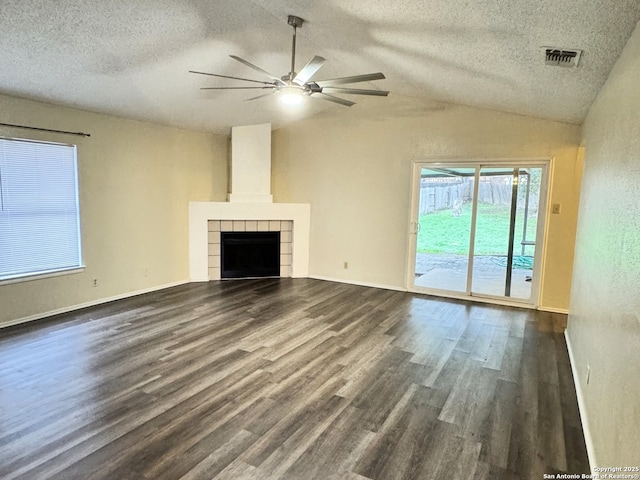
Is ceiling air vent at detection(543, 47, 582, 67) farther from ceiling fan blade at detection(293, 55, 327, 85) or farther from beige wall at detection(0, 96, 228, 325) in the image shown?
beige wall at detection(0, 96, 228, 325)

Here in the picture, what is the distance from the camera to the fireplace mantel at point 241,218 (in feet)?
20.1

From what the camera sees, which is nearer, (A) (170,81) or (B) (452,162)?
(A) (170,81)

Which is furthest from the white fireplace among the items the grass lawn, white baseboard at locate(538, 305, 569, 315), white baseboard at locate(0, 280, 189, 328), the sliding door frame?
white baseboard at locate(538, 305, 569, 315)

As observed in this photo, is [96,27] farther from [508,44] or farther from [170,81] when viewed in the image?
[508,44]

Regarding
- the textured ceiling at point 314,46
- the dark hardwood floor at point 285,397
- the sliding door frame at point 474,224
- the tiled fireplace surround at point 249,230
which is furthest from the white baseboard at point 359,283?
the textured ceiling at point 314,46

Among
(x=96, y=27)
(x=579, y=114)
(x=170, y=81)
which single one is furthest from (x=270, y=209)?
(x=579, y=114)

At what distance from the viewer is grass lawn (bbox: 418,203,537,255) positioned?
5180mm

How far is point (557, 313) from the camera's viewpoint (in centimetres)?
486

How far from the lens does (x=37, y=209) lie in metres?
4.26

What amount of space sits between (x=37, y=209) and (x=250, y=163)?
304cm

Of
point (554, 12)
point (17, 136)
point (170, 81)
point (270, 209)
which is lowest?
point (270, 209)

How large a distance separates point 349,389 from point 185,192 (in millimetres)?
4329

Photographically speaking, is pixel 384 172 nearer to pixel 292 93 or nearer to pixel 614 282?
pixel 292 93

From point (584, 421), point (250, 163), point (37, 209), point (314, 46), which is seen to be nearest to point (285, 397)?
point (584, 421)
